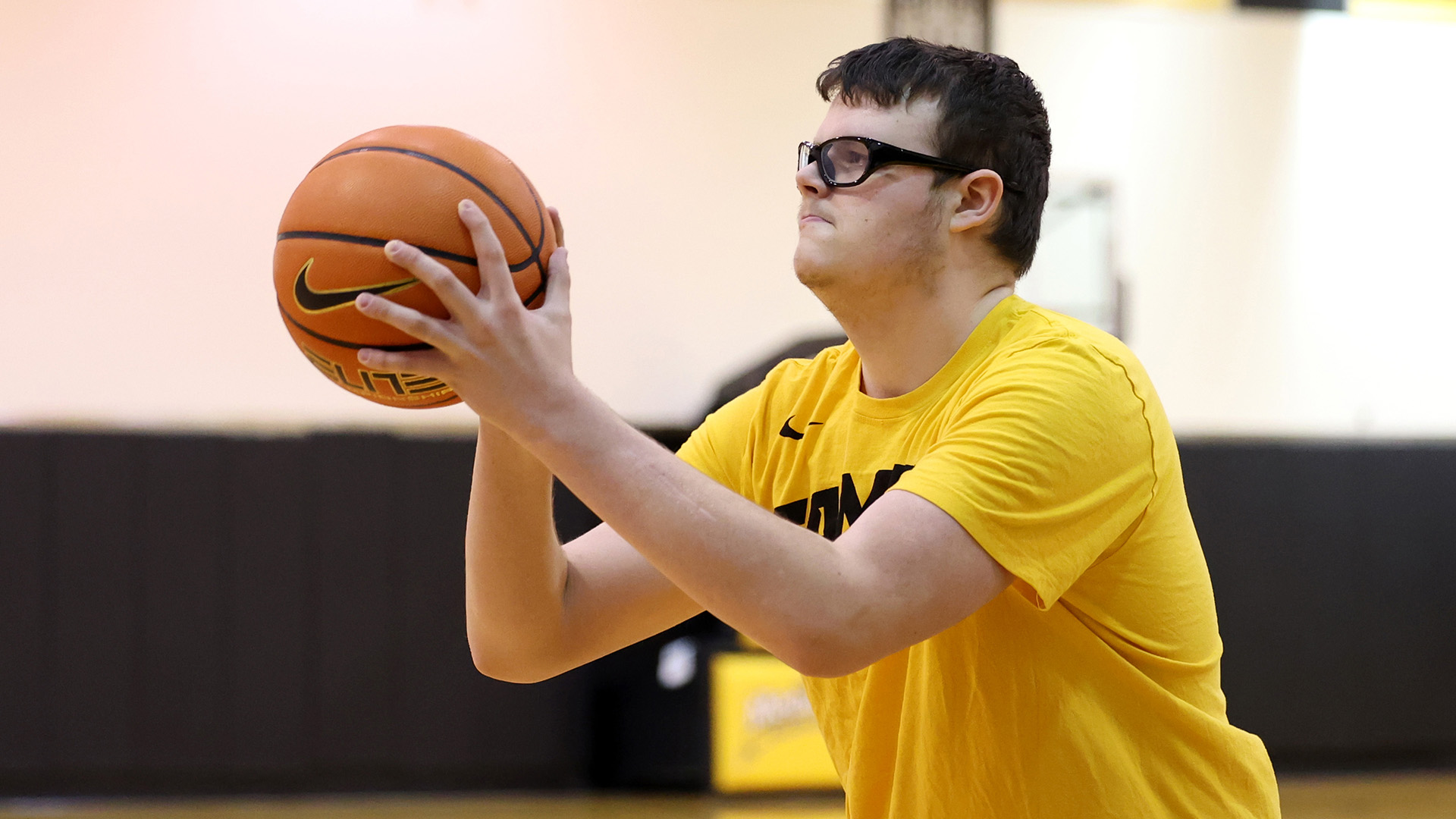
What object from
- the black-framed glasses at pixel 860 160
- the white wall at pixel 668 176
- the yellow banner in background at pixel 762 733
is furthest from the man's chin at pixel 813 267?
the white wall at pixel 668 176

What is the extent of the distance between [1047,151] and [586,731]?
401 cm

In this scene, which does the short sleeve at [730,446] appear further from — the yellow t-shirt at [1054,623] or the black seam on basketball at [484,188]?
the black seam on basketball at [484,188]

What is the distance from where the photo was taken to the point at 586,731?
5.26m

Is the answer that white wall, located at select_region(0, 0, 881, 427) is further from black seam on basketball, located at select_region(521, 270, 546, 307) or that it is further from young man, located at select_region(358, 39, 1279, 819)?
black seam on basketball, located at select_region(521, 270, 546, 307)

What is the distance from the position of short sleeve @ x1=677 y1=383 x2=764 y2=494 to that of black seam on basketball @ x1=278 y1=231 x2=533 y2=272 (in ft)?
2.03

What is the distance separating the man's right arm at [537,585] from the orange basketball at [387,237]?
→ 0.16m

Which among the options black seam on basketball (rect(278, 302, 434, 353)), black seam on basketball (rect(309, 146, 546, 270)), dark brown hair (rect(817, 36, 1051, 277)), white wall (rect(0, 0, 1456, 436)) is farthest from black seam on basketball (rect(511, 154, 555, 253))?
white wall (rect(0, 0, 1456, 436))

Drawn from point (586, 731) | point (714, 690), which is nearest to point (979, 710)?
point (714, 690)

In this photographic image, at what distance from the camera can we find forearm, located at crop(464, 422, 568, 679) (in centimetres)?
162

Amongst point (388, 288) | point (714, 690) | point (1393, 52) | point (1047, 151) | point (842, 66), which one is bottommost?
point (714, 690)

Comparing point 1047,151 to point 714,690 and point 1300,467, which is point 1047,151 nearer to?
point 714,690

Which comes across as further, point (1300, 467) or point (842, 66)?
point (1300, 467)

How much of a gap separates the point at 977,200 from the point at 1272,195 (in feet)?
16.7

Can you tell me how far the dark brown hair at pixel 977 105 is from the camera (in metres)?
1.74
